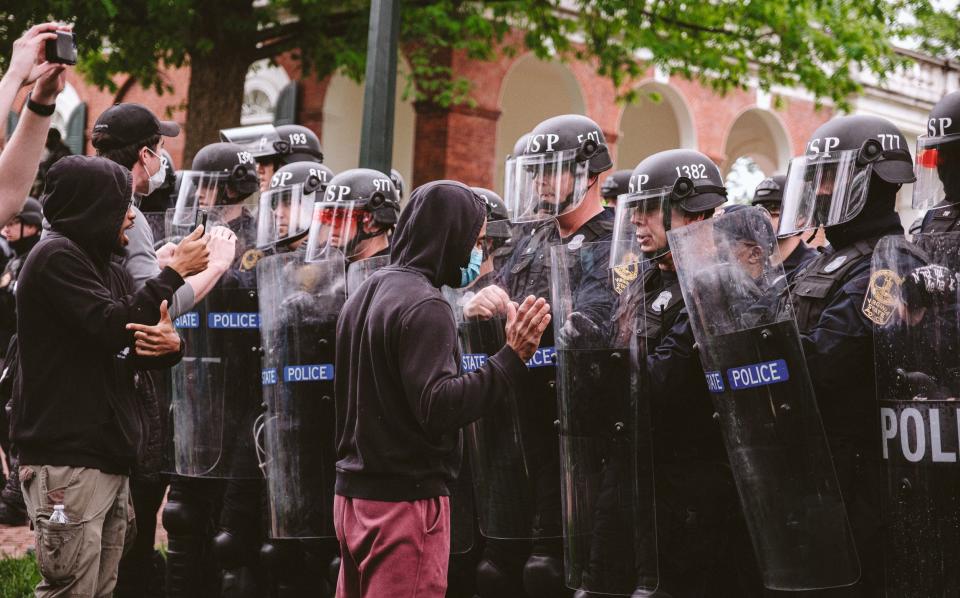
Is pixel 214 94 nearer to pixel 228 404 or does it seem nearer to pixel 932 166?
pixel 228 404

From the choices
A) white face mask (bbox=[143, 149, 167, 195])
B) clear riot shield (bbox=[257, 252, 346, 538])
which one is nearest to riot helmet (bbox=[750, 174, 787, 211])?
clear riot shield (bbox=[257, 252, 346, 538])

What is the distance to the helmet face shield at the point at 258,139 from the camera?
6.73m

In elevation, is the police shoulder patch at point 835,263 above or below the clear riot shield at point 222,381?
above

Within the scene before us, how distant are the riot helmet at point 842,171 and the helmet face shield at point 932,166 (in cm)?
5

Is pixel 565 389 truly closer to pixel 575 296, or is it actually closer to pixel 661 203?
pixel 575 296

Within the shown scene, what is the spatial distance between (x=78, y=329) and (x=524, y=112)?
15413 millimetres

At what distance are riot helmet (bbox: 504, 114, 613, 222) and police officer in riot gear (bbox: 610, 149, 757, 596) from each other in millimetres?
505

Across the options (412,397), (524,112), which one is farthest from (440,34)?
(412,397)

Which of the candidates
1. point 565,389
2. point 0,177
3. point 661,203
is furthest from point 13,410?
point 661,203

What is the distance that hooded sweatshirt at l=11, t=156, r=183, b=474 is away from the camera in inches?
158

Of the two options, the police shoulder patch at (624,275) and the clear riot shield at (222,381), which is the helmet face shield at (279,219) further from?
the police shoulder patch at (624,275)

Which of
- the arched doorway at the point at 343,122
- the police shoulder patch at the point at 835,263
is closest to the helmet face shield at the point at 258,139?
the police shoulder patch at the point at 835,263

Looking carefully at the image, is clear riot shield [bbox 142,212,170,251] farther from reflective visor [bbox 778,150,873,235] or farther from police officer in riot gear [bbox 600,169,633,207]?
reflective visor [bbox 778,150,873,235]

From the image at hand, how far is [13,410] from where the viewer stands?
13.5ft
